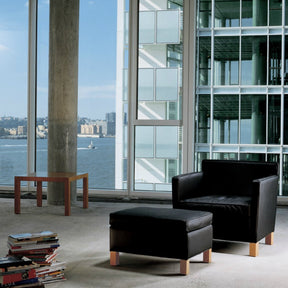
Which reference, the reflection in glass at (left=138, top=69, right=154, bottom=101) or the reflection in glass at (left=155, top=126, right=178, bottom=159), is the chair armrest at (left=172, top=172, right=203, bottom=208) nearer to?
the reflection in glass at (left=155, top=126, right=178, bottom=159)

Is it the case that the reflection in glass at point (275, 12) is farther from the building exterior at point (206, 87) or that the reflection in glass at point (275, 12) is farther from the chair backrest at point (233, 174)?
the chair backrest at point (233, 174)

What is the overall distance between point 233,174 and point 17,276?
8.64 feet

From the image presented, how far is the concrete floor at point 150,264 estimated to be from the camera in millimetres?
3832

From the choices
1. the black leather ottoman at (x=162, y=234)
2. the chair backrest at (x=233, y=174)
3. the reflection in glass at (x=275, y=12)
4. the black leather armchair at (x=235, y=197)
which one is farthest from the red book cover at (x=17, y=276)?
the reflection in glass at (x=275, y=12)

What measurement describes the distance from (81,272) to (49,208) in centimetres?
314

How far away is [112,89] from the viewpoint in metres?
9.18

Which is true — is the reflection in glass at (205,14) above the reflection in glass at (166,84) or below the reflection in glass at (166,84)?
above

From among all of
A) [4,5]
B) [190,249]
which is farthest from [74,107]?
[190,249]

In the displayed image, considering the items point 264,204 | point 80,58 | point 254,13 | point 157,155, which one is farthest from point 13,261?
point 80,58

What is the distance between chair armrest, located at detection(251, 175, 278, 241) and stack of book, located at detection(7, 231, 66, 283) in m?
1.69

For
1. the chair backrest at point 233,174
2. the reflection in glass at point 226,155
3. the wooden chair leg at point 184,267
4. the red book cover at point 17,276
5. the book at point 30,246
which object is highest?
the reflection in glass at point 226,155

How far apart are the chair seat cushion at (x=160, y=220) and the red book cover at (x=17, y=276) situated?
88 cm

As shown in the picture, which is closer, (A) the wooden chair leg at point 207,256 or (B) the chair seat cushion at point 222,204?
(A) the wooden chair leg at point 207,256

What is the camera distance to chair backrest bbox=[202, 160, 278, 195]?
5.34m
